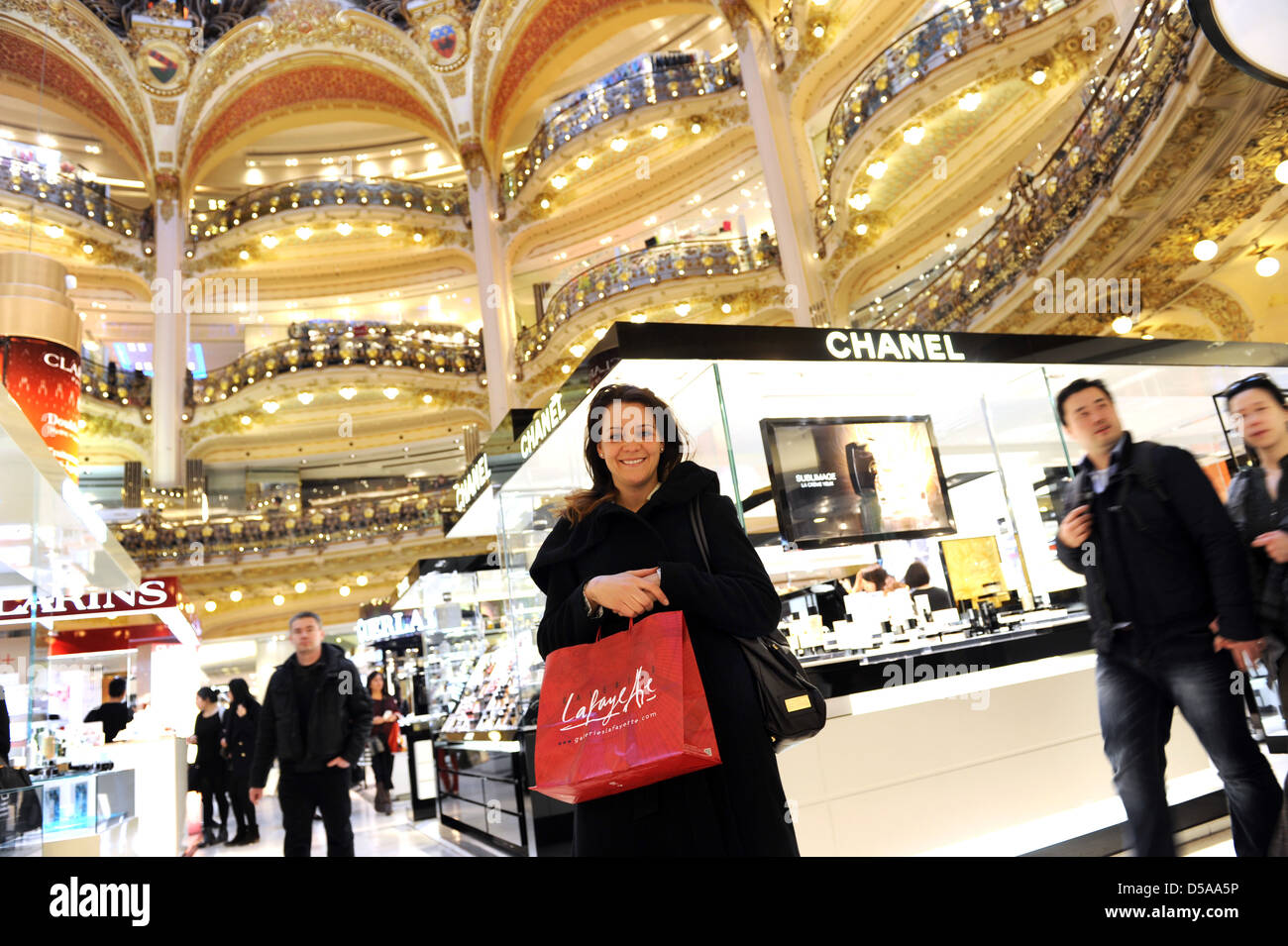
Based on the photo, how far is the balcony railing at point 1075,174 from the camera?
308 inches

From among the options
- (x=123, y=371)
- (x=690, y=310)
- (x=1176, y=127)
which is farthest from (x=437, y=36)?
(x=1176, y=127)

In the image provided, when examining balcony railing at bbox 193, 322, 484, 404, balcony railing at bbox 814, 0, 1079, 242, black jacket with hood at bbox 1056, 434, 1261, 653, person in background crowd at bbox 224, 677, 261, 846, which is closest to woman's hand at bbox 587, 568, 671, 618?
black jacket with hood at bbox 1056, 434, 1261, 653

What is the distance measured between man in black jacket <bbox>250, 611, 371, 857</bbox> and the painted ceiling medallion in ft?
68.2

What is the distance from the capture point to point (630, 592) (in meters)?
1.67

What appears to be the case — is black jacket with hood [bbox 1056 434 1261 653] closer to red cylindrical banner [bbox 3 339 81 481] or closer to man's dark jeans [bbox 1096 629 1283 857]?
man's dark jeans [bbox 1096 629 1283 857]

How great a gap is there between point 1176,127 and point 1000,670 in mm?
6366

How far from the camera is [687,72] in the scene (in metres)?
18.4

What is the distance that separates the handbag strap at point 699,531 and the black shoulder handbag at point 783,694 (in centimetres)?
19

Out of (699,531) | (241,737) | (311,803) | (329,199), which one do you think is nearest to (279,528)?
(329,199)

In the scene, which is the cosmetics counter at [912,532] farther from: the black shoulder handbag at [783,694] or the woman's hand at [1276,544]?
the woman's hand at [1276,544]

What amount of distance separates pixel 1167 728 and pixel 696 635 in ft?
5.23

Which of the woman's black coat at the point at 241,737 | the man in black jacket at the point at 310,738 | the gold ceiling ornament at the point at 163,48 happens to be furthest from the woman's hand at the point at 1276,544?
the gold ceiling ornament at the point at 163,48

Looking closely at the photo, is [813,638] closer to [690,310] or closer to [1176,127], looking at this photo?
[1176,127]

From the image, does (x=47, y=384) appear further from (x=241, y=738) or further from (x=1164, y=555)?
(x=1164, y=555)
